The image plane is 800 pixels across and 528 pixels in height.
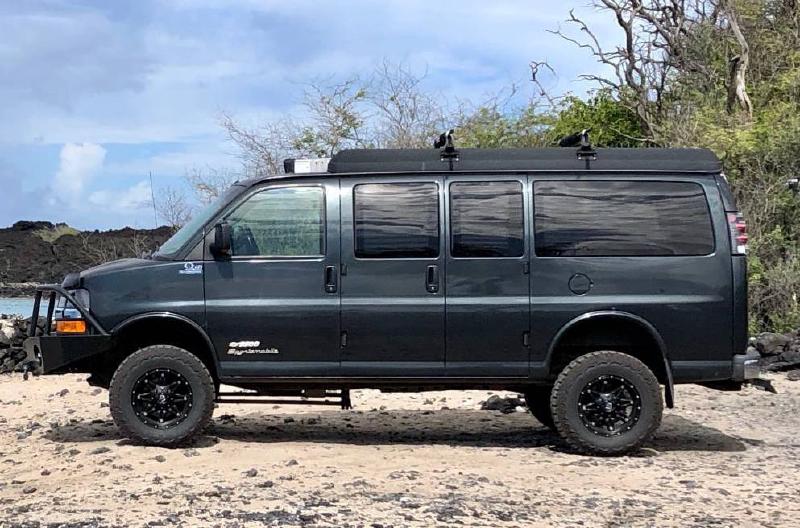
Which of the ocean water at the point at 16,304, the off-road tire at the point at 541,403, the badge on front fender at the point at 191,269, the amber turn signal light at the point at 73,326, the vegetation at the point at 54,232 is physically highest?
the vegetation at the point at 54,232

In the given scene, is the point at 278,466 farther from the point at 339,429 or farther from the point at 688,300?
the point at 688,300

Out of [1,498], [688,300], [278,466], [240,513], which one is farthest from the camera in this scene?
[688,300]

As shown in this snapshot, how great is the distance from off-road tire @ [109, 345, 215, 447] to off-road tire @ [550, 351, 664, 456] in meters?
2.74

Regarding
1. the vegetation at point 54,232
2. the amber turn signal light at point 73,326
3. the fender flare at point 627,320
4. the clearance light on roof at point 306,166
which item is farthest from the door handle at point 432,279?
the vegetation at point 54,232

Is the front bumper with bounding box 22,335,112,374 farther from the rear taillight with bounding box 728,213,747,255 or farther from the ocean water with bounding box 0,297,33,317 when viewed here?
the ocean water with bounding box 0,297,33,317

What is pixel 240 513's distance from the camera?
6.26 meters

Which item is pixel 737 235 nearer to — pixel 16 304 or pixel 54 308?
pixel 54 308

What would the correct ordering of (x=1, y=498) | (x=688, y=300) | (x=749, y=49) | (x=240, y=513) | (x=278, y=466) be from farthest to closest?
(x=749, y=49), (x=688, y=300), (x=278, y=466), (x=1, y=498), (x=240, y=513)

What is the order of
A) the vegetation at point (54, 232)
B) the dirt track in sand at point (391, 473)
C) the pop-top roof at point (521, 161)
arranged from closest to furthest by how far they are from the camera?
the dirt track in sand at point (391, 473), the pop-top roof at point (521, 161), the vegetation at point (54, 232)

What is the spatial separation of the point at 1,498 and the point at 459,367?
3.45m

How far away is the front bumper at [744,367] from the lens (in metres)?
8.18

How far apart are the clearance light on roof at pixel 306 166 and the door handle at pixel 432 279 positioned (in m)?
1.19

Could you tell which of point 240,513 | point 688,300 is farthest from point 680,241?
point 240,513

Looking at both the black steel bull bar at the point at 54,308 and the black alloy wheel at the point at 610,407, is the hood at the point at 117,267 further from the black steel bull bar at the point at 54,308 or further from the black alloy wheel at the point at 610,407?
the black alloy wheel at the point at 610,407
